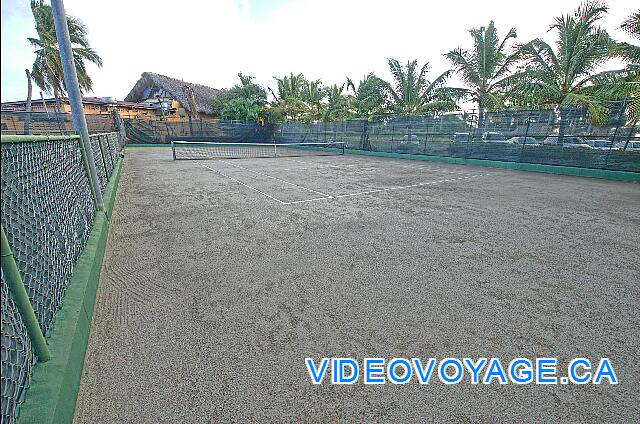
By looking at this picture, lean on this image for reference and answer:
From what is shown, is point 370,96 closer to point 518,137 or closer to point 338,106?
point 338,106

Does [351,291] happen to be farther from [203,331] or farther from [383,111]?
[383,111]

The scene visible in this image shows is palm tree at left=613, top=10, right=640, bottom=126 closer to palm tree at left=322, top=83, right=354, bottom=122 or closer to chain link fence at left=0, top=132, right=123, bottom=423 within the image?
chain link fence at left=0, top=132, right=123, bottom=423

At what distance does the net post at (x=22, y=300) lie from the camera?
1.38 m

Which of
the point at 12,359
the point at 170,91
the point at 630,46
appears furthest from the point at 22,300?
the point at 170,91

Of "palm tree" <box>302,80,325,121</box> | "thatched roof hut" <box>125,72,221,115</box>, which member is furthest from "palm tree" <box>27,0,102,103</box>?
"palm tree" <box>302,80,325,121</box>

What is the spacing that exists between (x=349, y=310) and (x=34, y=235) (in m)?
2.36

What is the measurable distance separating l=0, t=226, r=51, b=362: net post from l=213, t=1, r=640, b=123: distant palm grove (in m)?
13.5

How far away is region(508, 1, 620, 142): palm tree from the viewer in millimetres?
12344

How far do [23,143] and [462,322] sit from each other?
11.7 ft

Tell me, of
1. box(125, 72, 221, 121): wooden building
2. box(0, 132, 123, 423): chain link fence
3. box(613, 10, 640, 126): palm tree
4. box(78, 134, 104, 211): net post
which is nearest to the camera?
box(0, 132, 123, 423): chain link fence

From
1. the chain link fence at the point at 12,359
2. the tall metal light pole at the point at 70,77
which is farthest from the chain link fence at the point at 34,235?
the tall metal light pole at the point at 70,77

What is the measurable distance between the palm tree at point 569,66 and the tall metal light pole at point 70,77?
49.4 feet

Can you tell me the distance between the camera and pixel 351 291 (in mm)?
2791

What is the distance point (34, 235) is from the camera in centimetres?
190
